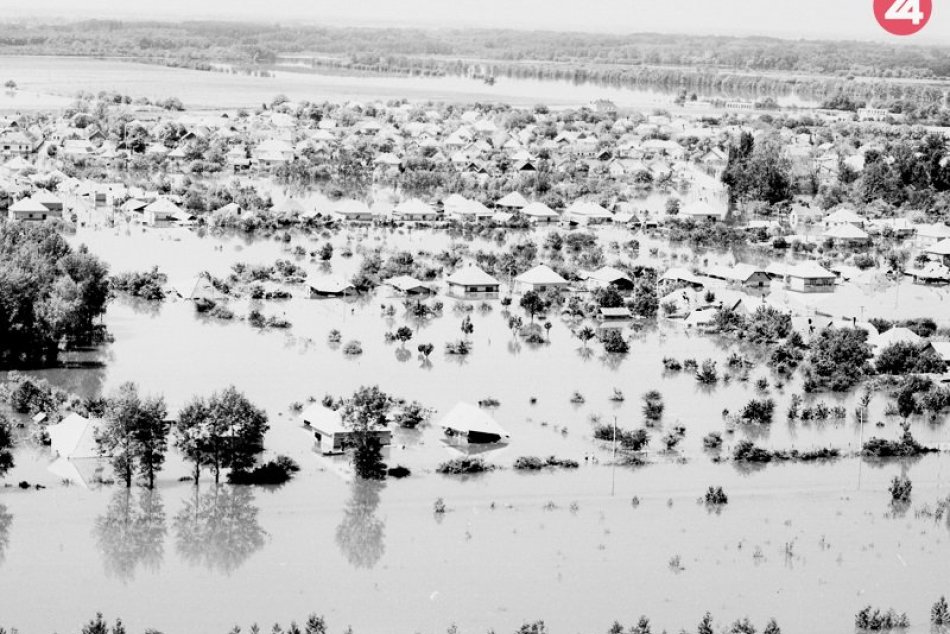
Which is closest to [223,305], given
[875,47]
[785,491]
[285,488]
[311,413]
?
[311,413]

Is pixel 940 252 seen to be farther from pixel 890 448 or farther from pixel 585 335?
pixel 890 448

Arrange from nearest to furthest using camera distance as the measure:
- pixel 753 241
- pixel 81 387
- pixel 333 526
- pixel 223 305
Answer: pixel 333 526 → pixel 81 387 → pixel 223 305 → pixel 753 241

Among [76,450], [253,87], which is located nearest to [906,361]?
[76,450]

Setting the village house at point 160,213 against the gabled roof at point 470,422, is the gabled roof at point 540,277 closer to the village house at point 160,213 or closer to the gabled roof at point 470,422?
the gabled roof at point 470,422

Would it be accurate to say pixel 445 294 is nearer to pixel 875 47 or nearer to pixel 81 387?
pixel 81 387

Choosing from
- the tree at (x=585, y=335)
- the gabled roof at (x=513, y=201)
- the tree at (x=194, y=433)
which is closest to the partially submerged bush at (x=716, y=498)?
the tree at (x=194, y=433)

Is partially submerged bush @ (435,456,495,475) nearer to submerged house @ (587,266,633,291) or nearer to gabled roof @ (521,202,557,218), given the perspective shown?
submerged house @ (587,266,633,291)

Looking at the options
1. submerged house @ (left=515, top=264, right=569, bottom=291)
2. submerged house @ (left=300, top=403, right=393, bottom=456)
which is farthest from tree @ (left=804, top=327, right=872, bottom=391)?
submerged house @ (left=300, top=403, right=393, bottom=456)
